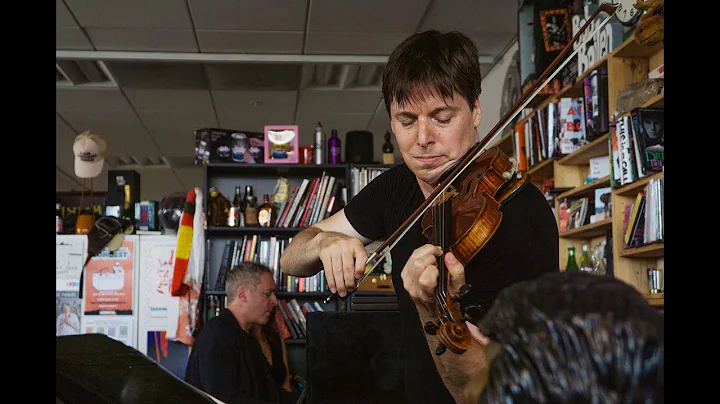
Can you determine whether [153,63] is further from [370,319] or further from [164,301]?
[370,319]

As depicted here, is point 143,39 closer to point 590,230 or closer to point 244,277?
point 244,277

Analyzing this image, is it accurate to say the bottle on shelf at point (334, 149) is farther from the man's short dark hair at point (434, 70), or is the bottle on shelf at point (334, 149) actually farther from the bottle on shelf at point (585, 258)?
the man's short dark hair at point (434, 70)

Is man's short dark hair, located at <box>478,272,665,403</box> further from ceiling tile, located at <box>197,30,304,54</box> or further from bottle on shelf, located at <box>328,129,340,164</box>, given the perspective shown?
ceiling tile, located at <box>197,30,304,54</box>

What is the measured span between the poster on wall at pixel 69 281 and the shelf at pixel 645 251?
8.21 ft

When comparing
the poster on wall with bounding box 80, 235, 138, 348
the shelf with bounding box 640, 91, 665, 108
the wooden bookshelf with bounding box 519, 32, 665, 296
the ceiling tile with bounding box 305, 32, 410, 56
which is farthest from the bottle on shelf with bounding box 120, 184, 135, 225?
the shelf with bounding box 640, 91, 665, 108

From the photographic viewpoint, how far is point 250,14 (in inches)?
137

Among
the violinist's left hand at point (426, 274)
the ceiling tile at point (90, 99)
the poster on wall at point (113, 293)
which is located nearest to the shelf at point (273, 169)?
the poster on wall at point (113, 293)

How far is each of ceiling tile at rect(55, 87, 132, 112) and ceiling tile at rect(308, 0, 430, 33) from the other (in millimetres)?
1749

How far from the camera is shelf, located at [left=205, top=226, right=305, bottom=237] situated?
3477mm

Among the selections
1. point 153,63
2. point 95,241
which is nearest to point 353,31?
point 153,63

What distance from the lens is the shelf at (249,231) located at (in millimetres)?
3477
